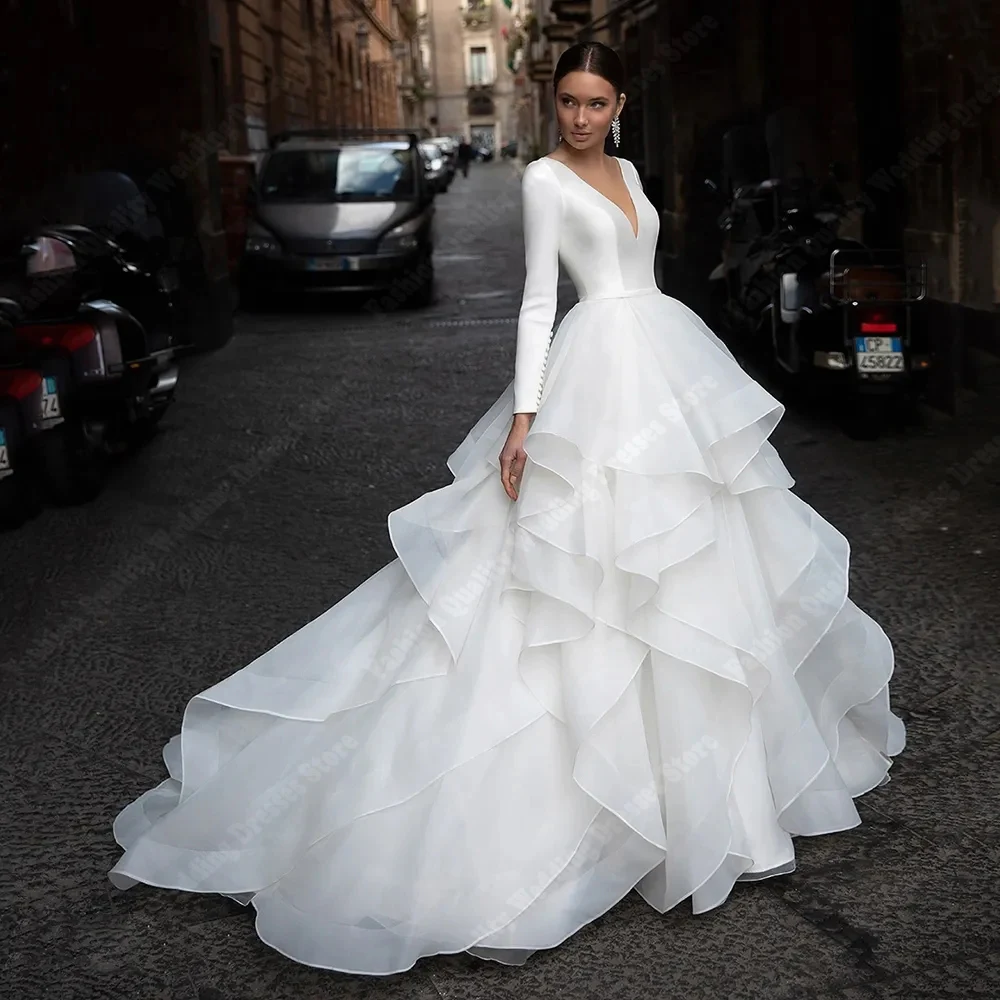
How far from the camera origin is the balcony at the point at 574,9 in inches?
1019

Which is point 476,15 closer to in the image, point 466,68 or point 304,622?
point 466,68

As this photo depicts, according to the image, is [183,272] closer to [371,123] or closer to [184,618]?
[184,618]

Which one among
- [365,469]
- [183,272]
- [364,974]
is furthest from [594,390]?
[183,272]

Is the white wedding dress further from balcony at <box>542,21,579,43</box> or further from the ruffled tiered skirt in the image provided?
balcony at <box>542,21,579,43</box>

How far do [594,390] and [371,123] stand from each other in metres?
50.2

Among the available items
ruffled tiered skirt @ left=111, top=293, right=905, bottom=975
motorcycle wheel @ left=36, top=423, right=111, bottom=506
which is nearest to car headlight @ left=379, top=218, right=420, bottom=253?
motorcycle wheel @ left=36, top=423, right=111, bottom=506

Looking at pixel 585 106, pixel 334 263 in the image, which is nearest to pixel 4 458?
pixel 585 106

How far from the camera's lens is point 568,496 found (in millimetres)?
2773

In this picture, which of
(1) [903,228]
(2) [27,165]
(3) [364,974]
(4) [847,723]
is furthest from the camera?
(2) [27,165]

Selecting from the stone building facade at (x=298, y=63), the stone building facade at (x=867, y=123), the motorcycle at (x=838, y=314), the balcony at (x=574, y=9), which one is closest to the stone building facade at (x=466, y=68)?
the stone building facade at (x=298, y=63)

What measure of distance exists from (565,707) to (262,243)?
12.2 m

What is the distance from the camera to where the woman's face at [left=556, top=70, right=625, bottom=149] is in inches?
110

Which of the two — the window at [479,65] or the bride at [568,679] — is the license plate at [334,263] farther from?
the window at [479,65]

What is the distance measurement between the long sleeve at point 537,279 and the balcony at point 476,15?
10588 cm
